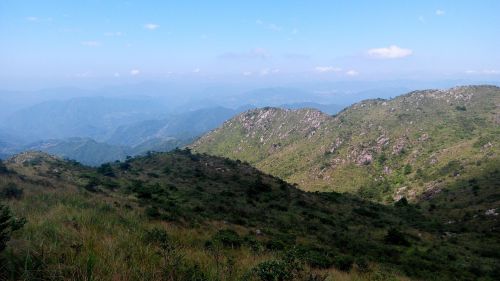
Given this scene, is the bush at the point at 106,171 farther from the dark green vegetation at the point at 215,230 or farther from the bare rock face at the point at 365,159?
the bare rock face at the point at 365,159

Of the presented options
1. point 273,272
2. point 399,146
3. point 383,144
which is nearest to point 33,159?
point 273,272

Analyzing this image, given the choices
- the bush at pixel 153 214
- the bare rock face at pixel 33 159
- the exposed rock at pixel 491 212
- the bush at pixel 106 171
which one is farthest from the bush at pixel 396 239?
the bare rock face at pixel 33 159

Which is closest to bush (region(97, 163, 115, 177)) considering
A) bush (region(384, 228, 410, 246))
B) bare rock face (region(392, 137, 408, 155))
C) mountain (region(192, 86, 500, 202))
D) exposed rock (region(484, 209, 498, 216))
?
bush (region(384, 228, 410, 246))

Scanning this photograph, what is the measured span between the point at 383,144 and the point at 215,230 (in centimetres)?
9263

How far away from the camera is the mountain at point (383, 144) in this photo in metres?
78.9

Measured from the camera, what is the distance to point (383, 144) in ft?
334

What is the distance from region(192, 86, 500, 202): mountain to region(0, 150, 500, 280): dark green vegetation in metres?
17.8

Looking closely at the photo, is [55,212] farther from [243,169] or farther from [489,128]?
[489,128]

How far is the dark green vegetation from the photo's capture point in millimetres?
5715

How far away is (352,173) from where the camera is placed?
92938 millimetres

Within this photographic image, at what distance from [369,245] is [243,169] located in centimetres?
3172

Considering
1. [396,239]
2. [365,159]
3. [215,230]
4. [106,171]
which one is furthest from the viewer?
[365,159]

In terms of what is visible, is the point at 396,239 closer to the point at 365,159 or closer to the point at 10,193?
the point at 10,193

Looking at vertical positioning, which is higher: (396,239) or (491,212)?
(396,239)
